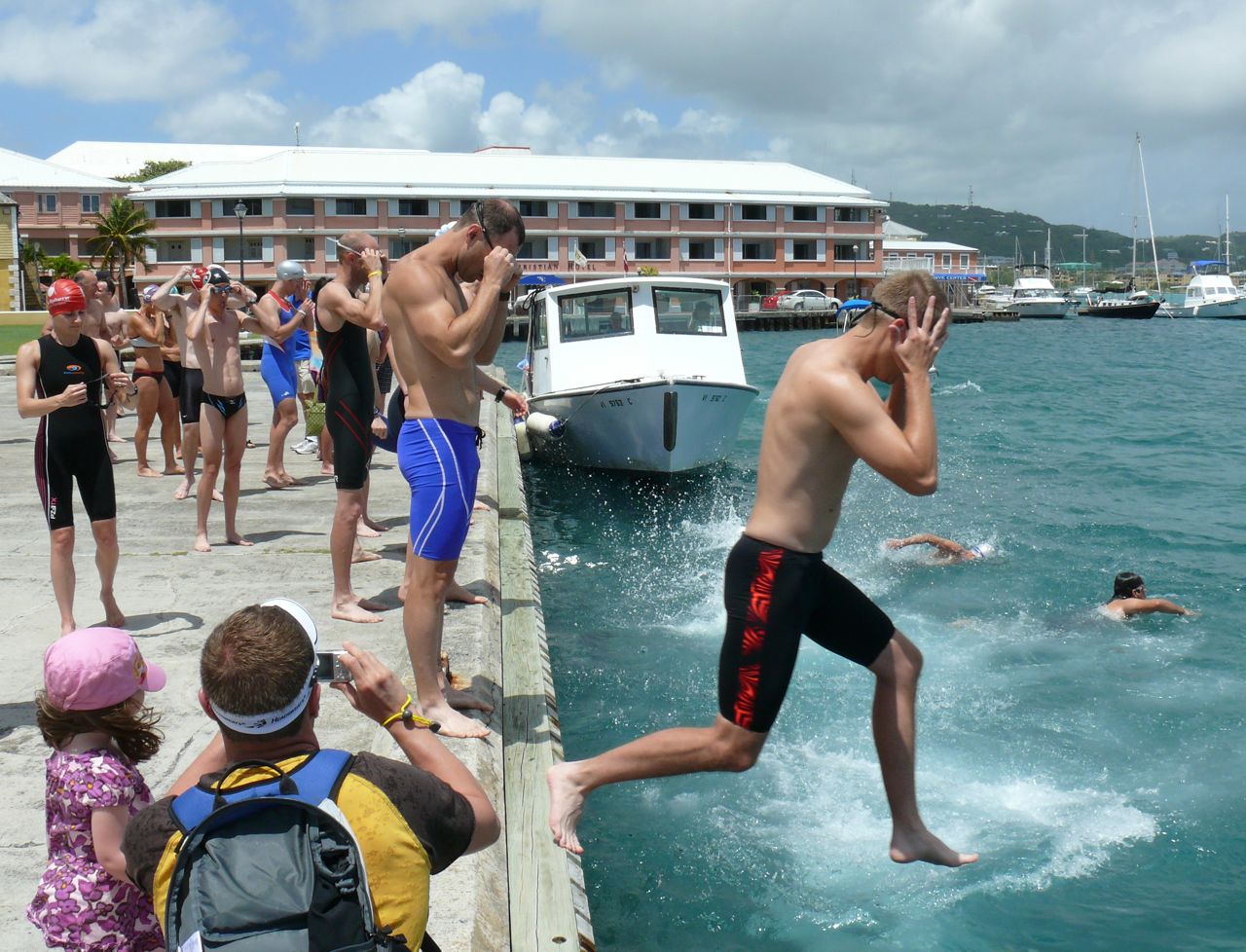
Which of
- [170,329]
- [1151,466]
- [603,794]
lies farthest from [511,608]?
[1151,466]

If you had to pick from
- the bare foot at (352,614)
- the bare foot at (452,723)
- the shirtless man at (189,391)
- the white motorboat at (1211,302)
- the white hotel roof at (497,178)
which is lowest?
the bare foot at (452,723)

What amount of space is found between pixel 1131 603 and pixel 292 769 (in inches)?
351

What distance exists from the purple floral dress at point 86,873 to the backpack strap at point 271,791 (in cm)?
71

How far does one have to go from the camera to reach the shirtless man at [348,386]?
6.34m

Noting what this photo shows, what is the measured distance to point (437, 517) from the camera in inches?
183

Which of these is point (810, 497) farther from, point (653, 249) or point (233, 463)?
point (653, 249)

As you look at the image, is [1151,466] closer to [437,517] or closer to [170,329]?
[170,329]

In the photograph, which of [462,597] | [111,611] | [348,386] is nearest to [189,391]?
[348,386]

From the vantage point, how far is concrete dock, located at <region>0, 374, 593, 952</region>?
3.74 metres

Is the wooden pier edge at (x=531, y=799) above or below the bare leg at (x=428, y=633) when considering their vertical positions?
below

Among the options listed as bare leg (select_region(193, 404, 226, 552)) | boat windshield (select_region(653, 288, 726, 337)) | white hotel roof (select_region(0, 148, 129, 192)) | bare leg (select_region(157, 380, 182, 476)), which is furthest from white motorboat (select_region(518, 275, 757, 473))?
white hotel roof (select_region(0, 148, 129, 192))

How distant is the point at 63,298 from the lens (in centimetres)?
588

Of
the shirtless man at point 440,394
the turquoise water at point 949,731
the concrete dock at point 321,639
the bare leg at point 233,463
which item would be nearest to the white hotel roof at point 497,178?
the turquoise water at point 949,731

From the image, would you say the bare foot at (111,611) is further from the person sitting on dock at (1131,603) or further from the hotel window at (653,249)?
the hotel window at (653,249)
